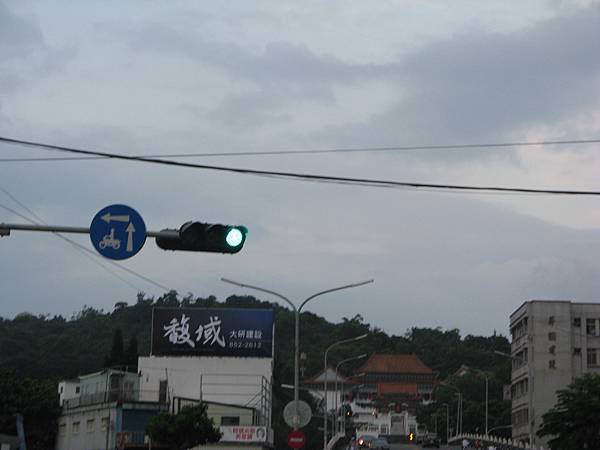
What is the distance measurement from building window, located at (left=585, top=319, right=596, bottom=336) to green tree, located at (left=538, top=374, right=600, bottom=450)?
47234 millimetres

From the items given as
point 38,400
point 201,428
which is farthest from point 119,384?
point 201,428

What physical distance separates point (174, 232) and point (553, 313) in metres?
91.3

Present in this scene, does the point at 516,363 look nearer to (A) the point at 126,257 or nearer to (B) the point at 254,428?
(B) the point at 254,428

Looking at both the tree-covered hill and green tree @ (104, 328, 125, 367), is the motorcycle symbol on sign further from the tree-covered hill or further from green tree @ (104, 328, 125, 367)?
green tree @ (104, 328, 125, 367)

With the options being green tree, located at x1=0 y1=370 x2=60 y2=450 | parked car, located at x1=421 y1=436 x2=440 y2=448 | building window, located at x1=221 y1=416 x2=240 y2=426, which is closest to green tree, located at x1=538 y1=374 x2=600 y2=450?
building window, located at x1=221 y1=416 x2=240 y2=426

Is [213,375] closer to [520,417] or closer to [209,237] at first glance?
[520,417]

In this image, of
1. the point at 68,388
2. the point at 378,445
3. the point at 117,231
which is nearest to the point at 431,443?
the point at 378,445

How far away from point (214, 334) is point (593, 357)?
4135 centimetres

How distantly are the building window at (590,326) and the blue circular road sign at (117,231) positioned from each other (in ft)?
302

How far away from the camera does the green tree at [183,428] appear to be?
54.8 m

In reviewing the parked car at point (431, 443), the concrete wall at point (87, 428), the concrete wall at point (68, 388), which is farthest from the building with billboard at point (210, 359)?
the parked car at point (431, 443)

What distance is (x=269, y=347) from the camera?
8225cm

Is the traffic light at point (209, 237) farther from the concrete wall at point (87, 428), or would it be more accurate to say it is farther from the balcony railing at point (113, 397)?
the balcony railing at point (113, 397)

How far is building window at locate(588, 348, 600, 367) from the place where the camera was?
101 metres
